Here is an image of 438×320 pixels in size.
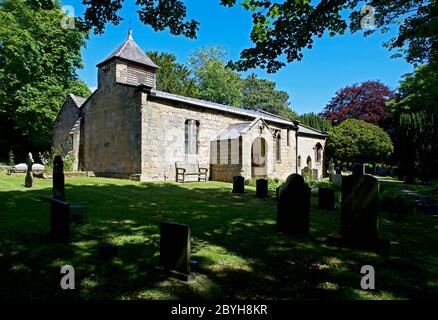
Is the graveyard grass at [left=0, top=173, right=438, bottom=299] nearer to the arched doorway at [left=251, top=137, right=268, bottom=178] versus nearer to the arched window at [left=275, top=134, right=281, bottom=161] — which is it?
the arched doorway at [left=251, top=137, right=268, bottom=178]

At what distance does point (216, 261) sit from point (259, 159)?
18148 mm

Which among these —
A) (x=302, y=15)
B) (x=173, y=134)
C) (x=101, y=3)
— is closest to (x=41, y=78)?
(x=173, y=134)

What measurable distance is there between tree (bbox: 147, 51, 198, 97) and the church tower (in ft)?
64.9

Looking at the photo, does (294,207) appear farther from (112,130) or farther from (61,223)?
(112,130)

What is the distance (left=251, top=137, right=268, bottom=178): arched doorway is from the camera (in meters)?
21.9

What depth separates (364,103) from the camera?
1796 inches

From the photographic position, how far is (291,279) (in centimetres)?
382

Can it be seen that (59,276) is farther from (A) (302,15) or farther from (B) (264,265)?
(A) (302,15)

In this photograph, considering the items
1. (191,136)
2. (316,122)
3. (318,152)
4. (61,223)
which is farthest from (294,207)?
(316,122)

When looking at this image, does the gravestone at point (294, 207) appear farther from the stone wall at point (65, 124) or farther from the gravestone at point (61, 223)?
the stone wall at point (65, 124)

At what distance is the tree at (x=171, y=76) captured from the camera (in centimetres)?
4476

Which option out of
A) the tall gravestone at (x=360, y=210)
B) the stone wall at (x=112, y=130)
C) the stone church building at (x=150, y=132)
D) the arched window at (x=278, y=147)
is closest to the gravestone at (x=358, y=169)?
the tall gravestone at (x=360, y=210)

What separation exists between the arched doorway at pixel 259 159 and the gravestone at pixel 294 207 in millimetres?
15290
